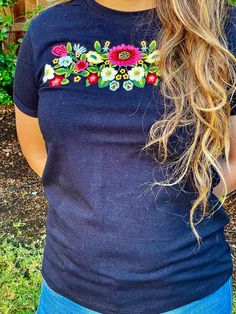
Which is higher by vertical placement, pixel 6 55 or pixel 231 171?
pixel 231 171

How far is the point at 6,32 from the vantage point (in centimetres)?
452

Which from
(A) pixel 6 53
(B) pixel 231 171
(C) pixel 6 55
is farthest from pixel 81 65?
(A) pixel 6 53

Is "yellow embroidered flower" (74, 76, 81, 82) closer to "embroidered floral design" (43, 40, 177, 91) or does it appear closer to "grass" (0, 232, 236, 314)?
"embroidered floral design" (43, 40, 177, 91)

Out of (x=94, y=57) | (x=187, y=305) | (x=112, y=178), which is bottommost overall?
(x=187, y=305)

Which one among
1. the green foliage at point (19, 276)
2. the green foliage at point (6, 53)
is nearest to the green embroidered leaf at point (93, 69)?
the green foliage at point (19, 276)

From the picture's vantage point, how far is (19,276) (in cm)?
300

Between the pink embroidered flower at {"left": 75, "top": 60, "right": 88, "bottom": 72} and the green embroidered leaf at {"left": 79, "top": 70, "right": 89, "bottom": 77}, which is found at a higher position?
the pink embroidered flower at {"left": 75, "top": 60, "right": 88, "bottom": 72}

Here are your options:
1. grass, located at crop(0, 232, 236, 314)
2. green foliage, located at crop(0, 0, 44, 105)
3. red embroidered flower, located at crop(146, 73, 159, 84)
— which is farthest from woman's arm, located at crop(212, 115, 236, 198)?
green foliage, located at crop(0, 0, 44, 105)

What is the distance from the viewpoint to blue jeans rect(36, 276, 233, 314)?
47.6 inches

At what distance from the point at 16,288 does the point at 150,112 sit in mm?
2023

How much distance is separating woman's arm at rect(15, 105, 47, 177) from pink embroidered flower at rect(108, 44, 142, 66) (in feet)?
1.11

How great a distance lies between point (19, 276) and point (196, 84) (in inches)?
83.9

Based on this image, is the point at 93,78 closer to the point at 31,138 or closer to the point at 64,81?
the point at 64,81

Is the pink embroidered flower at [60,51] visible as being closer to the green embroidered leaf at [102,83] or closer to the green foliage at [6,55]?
the green embroidered leaf at [102,83]
